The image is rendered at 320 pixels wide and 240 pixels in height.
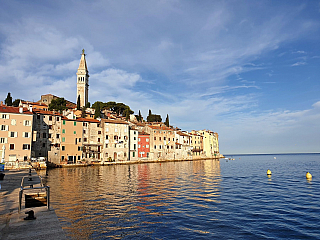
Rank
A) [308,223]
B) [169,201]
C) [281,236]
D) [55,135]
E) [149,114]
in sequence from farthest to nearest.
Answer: [149,114] → [55,135] → [169,201] → [308,223] → [281,236]

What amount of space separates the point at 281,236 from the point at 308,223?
3.66 m

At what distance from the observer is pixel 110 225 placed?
Result: 505 inches

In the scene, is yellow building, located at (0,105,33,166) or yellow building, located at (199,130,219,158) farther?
yellow building, located at (199,130,219,158)

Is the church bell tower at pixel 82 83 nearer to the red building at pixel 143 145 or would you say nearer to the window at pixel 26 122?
the red building at pixel 143 145

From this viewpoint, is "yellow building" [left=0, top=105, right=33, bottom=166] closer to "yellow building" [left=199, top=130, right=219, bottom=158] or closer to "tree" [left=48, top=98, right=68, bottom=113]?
"tree" [left=48, top=98, right=68, bottom=113]

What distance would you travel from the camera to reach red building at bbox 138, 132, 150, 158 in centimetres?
8600

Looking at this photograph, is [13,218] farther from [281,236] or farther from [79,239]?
[281,236]

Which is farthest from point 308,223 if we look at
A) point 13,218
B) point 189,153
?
point 189,153

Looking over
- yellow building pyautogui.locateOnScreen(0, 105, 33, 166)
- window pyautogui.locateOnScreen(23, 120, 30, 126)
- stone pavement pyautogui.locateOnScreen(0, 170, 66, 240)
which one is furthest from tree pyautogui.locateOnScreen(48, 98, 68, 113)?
stone pavement pyautogui.locateOnScreen(0, 170, 66, 240)

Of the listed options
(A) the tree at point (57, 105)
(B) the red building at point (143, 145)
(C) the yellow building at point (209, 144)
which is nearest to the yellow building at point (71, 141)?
(B) the red building at point (143, 145)

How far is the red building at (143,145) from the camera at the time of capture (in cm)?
8600

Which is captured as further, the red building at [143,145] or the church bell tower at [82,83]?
the church bell tower at [82,83]

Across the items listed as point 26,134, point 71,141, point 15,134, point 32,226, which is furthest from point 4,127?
point 32,226

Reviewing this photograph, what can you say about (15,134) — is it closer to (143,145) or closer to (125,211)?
(143,145)
